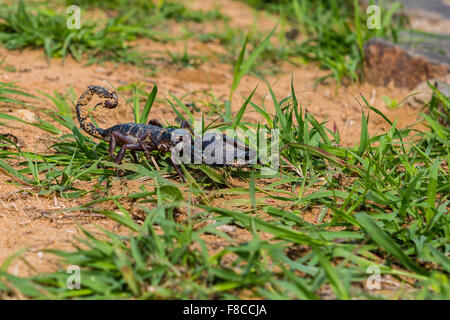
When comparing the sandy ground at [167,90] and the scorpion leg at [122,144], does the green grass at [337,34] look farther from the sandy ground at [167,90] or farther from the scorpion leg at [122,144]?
the scorpion leg at [122,144]

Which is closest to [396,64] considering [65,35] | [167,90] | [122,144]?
[167,90]

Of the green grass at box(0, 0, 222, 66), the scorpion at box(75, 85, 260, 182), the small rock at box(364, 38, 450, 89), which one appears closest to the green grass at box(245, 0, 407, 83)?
the small rock at box(364, 38, 450, 89)

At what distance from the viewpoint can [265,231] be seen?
2.54 metres

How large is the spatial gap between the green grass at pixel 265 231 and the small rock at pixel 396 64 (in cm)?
200

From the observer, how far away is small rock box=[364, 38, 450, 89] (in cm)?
509

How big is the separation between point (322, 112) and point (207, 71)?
1473 mm

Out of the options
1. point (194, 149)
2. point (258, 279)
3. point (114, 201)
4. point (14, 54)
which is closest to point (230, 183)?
point (194, 149)

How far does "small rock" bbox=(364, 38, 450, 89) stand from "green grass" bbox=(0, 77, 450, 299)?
78.8 inches

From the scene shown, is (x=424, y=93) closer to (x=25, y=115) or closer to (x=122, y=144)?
(x=122, y=144)

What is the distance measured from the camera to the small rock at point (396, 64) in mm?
5086

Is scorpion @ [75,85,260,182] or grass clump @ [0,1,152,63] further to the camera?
grass clump @ [0,1,152,63]

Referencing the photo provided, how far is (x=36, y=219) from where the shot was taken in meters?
2.74

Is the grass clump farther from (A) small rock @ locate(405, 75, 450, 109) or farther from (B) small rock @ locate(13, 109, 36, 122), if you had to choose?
(A) small rock @ locate(405, 75, 450, 109)
